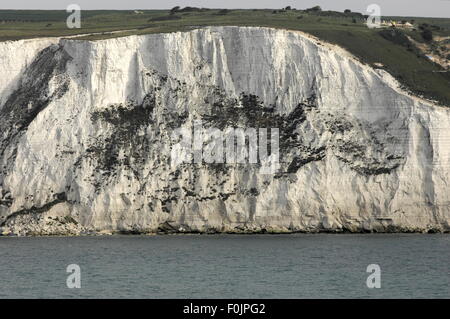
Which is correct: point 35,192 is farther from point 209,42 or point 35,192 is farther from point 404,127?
point 404,127

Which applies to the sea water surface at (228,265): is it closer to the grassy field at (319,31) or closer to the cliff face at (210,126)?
the cliff face at (210,126)

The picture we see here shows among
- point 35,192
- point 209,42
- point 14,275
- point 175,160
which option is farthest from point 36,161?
point 14,275

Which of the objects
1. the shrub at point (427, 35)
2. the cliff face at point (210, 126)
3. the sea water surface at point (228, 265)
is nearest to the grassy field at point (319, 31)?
the shrub at point (427, 35)

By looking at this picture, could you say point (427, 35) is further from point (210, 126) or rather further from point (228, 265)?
point (228, 265)

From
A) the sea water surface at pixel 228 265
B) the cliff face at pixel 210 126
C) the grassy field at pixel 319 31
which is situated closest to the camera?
the sea water surface at pixel 228 265

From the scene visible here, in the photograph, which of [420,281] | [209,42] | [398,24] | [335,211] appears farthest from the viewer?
[398,24]

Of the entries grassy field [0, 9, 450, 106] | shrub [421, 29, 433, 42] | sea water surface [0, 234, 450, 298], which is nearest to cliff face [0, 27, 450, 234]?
sea water surface [0, 234, 450, 298]

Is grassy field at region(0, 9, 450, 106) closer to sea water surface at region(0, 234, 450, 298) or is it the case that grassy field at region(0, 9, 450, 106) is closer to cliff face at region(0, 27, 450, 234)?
cliff face at region(0, 27, 450, 234)
